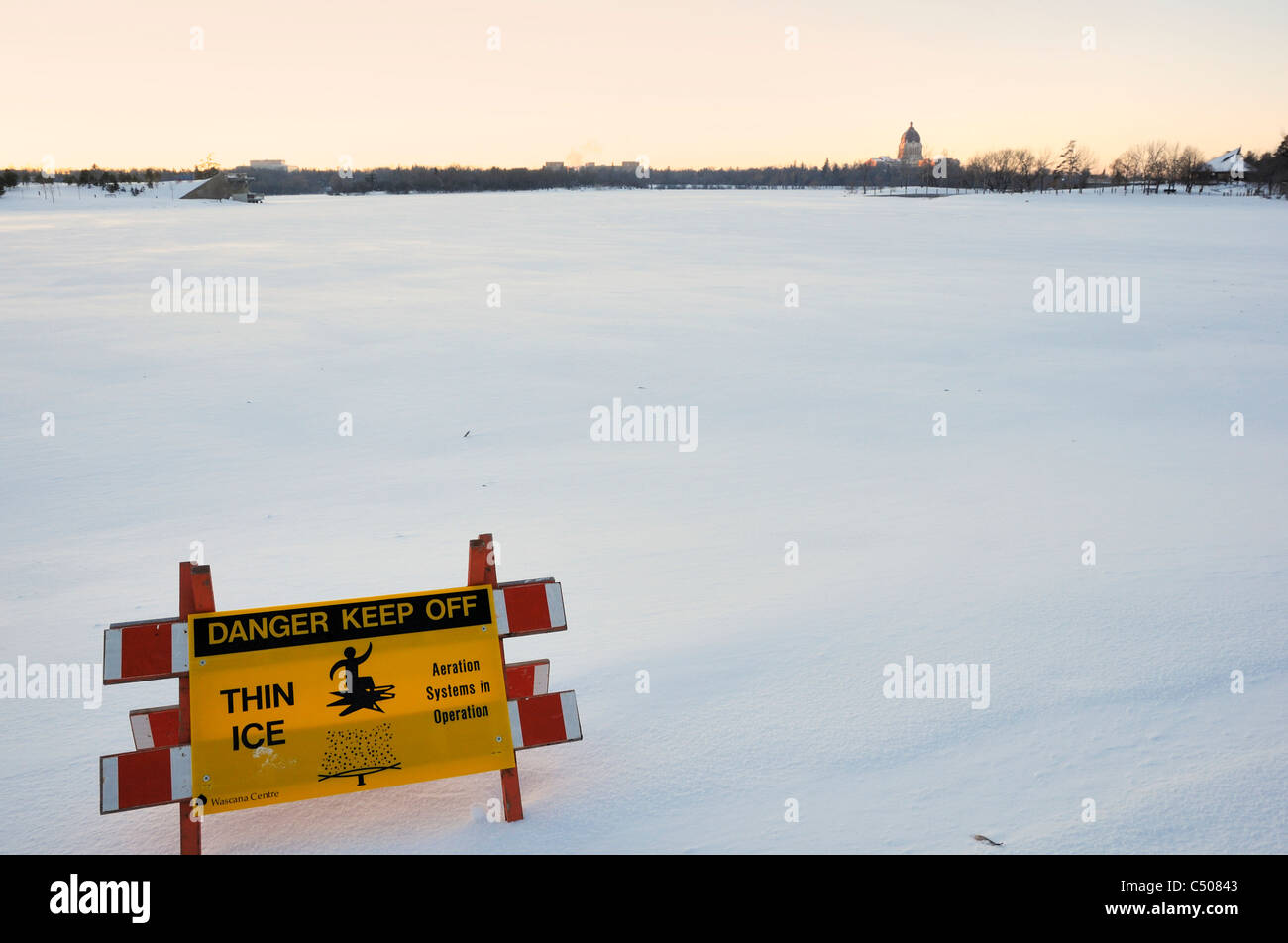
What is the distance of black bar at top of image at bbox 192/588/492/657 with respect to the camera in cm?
296

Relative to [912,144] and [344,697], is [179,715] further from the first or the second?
[912,144]

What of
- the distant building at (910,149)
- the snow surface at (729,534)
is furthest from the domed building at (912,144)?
the snow surface at (729,534)

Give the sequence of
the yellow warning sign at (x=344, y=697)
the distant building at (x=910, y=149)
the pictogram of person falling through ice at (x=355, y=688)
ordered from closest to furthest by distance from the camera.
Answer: the yellow warning sign at (x=344, y=697), the pictogram of person falling through ice at (x=355, y=688), the distant building at (x=910, y=149)

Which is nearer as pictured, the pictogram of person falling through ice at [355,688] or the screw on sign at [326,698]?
the screw on sign at [326,698]

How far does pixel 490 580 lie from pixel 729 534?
10.4ft

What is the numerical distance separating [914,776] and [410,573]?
10.9ft

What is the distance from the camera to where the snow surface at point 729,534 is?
324cm

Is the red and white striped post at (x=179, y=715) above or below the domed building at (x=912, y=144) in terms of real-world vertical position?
below

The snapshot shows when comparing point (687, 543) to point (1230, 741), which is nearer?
point (1230, 741)

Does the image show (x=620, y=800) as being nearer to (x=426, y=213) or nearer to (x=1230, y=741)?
(x=1230, y=741)

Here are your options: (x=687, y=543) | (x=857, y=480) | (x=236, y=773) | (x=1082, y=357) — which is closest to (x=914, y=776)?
(x=236, y=773)

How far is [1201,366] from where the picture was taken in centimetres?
1144

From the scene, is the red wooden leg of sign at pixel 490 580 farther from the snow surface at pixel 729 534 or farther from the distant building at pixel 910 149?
the distant building at pixel 910 149
